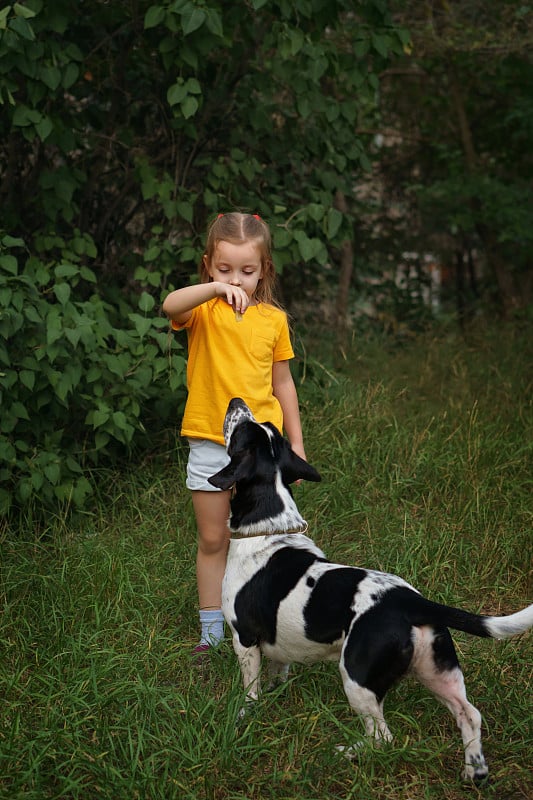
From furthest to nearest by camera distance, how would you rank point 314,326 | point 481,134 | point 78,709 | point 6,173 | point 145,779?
point 481,134
point 314,326
point 6,173
point 78,709
point 145,779

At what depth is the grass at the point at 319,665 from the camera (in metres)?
2.71

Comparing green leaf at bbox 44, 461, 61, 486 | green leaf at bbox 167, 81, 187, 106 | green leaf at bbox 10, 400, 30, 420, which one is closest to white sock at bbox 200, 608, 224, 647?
green leaf at bbox 44, 461, 61, 486

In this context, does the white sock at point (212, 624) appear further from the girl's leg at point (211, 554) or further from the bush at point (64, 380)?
the bush at point (64, 380)

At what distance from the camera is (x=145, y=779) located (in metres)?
2.59

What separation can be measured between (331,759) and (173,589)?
1.43 metres

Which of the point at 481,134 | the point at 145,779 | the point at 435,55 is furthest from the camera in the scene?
the point at 481,134

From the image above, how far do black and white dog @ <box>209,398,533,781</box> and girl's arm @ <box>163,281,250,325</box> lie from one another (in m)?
0.36

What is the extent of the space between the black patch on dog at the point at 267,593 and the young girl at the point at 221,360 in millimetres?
605

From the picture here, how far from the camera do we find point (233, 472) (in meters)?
2.98

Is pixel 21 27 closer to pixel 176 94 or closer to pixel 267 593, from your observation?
pixel 176 94

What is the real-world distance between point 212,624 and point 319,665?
0.51 metres

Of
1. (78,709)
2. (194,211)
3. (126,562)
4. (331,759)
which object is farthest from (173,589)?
(194,211)

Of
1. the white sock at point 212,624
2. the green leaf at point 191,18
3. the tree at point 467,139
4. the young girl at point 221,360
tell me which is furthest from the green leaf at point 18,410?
the tree at point 467,139

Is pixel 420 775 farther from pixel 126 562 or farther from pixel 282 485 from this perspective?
pixel 126 562
